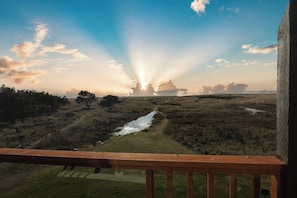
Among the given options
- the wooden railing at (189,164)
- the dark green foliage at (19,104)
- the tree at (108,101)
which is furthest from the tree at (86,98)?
the wooden railing at (189,164)

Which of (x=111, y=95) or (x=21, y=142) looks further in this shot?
(x=111, y=95)

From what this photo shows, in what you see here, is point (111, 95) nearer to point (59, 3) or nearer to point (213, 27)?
point (213, 27)

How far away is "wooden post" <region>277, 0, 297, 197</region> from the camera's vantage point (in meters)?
1.19

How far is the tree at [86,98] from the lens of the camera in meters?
57.2

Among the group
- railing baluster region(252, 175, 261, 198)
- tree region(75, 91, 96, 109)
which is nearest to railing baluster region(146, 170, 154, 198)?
railing baluster region(252, 175, 261, 198)

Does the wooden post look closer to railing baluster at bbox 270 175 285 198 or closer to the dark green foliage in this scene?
railing baluster at bbox 270 175 285 198

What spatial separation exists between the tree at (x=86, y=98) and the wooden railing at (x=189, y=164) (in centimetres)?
5751

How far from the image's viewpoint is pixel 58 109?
45.7 metres

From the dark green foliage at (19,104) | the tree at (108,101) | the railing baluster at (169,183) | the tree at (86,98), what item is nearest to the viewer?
the railing baluster at (169,183)

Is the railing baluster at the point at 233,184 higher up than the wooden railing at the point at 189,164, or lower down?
lower down

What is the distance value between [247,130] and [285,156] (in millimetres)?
30537

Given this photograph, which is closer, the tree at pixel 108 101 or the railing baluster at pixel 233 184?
the railing baluster at pixel 233 184

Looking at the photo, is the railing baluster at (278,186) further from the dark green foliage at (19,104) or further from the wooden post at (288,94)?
the dark green foliage at (19,104)

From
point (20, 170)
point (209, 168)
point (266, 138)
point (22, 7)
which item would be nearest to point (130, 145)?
point (20, 170)
